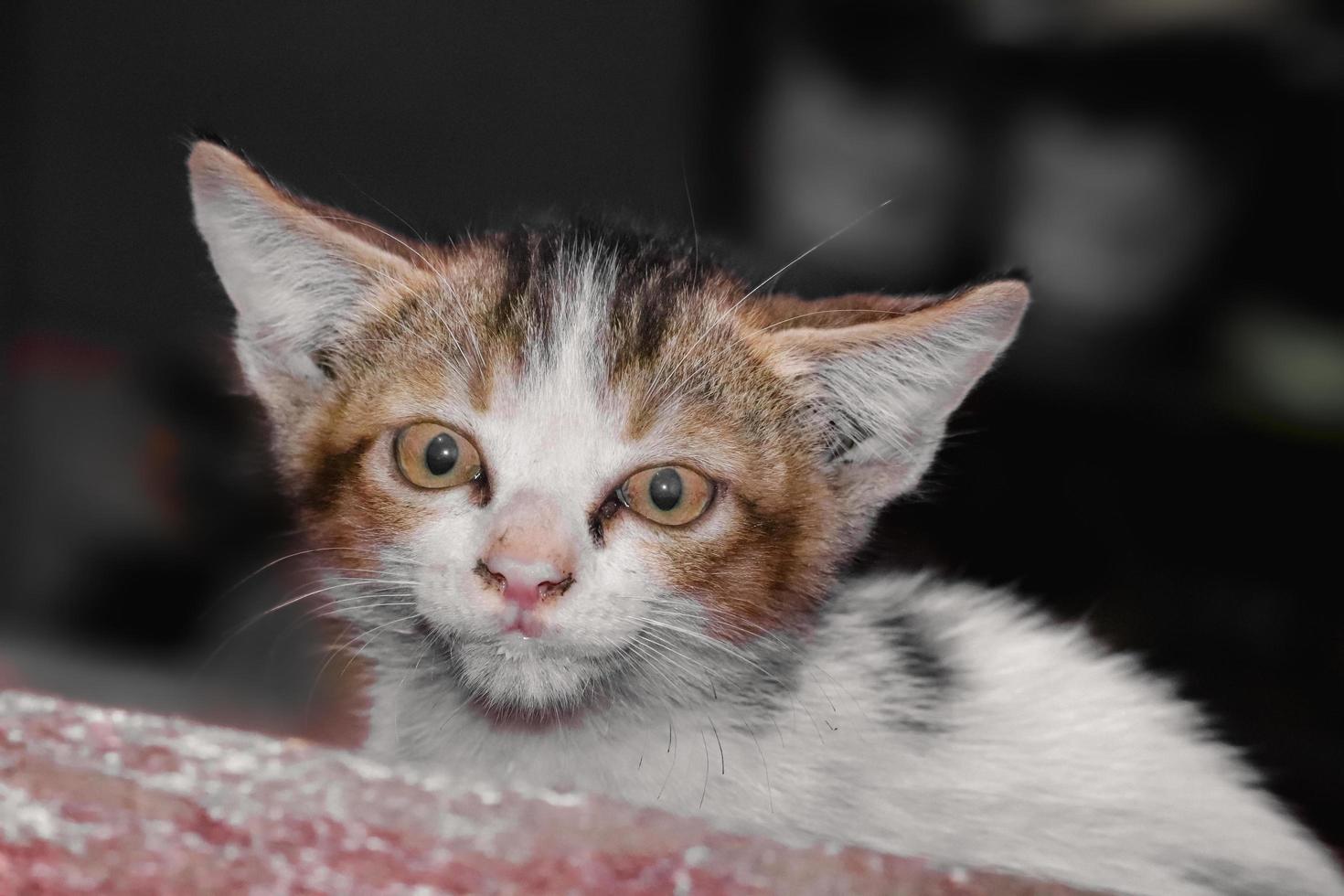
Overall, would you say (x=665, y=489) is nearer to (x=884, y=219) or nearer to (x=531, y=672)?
(x=531, y=672)

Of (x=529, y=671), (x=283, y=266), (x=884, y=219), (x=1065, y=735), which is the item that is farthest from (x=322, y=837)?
(x=884, y=219)

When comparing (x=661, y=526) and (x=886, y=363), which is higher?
(x=886, y=363)

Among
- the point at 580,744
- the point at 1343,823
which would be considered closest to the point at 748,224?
the point at 580,744

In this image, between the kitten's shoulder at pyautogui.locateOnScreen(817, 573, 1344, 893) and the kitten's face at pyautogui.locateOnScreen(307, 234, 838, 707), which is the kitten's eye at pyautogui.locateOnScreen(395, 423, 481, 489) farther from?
the kitten's shoulder at pyautogui.locateOnScreen(817, 573, 1344, 893)

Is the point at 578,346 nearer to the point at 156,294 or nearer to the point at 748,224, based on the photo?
the point at 748,224

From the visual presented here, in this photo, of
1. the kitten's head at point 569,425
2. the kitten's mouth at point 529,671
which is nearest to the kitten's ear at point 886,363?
the kitten's head at point 569,425
